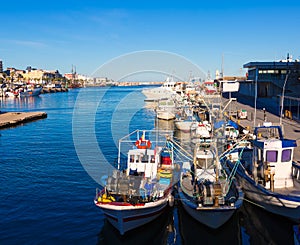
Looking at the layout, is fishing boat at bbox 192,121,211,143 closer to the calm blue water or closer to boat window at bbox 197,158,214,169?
the calm blue water

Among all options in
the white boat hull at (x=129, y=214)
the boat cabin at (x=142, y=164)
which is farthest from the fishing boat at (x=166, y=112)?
the white boat hull at (x=129, y=214)

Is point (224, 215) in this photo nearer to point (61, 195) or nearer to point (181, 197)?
point (181, 197)

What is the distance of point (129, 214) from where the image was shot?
1641 cm

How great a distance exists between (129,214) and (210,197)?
12.9ft

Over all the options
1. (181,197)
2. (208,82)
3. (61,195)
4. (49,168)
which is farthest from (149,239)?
(208,82)

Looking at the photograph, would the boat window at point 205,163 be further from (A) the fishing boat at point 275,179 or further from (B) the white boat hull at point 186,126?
(B) the white boat hull at point 186,126

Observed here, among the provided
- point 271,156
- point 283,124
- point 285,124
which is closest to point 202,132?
point 283,124

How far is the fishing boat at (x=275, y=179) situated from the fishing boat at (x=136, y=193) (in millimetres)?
4712

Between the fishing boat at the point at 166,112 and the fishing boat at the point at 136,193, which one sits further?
the fishing boat at the point at 166,112

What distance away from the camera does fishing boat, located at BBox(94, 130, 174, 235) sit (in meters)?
16.4

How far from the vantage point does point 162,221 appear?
18.9 meters

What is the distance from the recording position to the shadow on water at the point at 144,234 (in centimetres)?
1691

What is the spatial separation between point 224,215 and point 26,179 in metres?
16.2

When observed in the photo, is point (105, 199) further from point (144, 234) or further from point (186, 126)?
point (186, 126)
